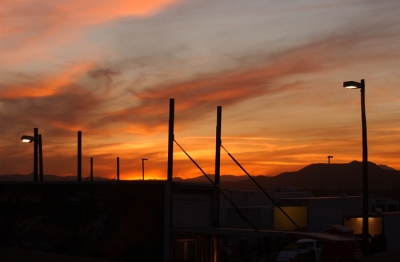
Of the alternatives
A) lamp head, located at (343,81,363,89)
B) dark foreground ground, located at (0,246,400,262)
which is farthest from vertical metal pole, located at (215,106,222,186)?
dark foreground ground, located at (0,246,400,262)

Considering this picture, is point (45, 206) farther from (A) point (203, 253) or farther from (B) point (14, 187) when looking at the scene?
(A) point (203, 253)

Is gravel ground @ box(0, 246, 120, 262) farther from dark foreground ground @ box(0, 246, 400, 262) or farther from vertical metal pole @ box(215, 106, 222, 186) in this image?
vertical metal pole @ box(215, 106, 222, 186)

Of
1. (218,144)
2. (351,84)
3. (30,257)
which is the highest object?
(351,84)

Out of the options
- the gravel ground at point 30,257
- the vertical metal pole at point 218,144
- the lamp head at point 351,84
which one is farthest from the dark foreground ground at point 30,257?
the lamp head at point 351,84

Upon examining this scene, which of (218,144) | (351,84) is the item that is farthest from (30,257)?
(351,84)

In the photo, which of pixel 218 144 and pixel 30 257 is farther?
pixel 218 144

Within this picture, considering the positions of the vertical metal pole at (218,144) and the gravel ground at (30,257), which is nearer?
the gravel ground at (30,257)

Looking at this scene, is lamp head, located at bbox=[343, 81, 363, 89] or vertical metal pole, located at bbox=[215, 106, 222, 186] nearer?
lamp head, located at bbox=[343, 81, 363, 89]

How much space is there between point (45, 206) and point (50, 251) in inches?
87.9

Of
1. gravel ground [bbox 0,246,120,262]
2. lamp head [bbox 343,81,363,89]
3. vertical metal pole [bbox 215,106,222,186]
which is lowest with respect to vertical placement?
gravel ground [bbox 0,246,120,262]

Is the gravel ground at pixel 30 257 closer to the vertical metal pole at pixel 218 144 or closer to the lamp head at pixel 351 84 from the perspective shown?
the vertical metal pole at pixel 218 144

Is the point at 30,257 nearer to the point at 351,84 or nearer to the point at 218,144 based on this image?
the point at 218,144

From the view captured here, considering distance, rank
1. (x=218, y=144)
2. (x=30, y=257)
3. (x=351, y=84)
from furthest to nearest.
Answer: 1. (x=218, y=144)
2. (x=351, y=84)
3. (x=30, y=257)

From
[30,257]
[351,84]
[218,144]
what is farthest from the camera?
[218,144]
